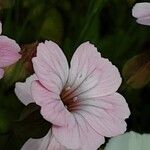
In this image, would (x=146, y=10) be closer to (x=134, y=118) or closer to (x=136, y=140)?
(x=136, y=140)

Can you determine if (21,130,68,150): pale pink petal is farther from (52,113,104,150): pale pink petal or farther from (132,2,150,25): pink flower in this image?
(132,2,150,25): pink flower

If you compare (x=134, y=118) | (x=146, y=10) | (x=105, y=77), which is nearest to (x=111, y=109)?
(x=105, y=77)

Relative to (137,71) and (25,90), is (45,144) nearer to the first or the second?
(25,90)

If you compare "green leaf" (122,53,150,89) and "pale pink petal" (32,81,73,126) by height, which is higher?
"pale pink petal" (32,81,73,126)

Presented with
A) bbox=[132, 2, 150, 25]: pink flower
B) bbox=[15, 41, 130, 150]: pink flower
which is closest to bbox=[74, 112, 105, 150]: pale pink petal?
bbox=[15, 41, 130, 150]: pink flower

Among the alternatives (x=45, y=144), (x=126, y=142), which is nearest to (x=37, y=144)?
(x=45, y=144)
